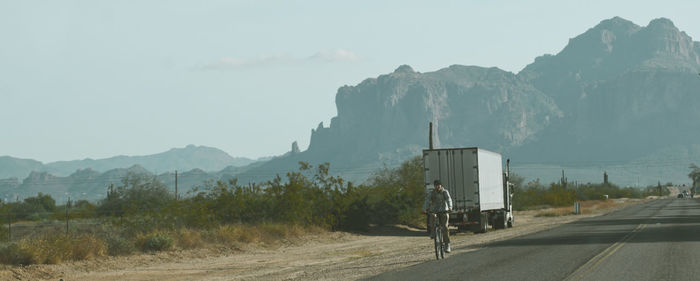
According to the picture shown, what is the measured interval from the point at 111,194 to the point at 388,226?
18.8 metres

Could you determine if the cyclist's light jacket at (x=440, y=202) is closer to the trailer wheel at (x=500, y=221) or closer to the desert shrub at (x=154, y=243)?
the desert shrub at (x=154, y=243)

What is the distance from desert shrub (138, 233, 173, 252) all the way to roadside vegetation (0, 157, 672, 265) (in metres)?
0.03

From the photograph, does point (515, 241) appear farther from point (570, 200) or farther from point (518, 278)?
point (570, 200)

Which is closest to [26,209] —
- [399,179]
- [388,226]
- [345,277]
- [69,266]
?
[399,179]

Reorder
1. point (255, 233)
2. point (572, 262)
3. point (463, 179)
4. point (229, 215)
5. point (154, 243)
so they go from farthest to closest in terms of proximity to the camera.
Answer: point (229, 215)
point (463, 179)
point (255, 233)
point (154, 243)
point (572, 262)

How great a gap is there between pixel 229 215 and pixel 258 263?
10737 millimetres

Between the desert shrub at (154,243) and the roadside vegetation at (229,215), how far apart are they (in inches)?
1.2

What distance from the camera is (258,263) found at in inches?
924

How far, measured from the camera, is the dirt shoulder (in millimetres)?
19344

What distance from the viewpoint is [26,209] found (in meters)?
80.2

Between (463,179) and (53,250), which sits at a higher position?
(463,179)

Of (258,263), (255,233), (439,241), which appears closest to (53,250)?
(258,263)

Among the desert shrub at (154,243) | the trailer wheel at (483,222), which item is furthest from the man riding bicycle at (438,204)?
the trailer wheel at (483,222)

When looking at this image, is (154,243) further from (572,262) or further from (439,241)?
(572,262)
